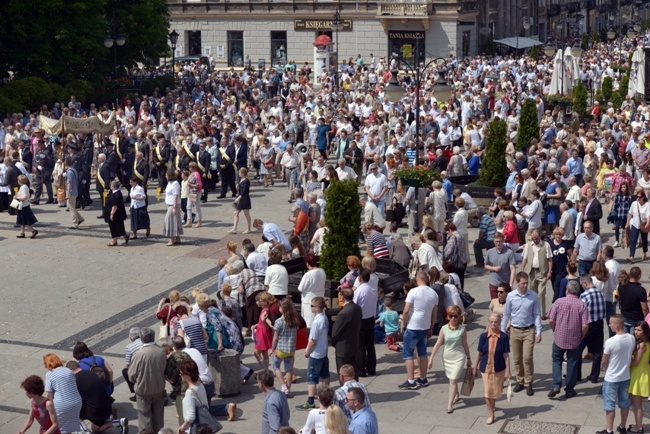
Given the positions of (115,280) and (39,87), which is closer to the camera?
(115,280)

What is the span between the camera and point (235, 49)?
2965 inches

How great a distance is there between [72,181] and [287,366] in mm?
12556

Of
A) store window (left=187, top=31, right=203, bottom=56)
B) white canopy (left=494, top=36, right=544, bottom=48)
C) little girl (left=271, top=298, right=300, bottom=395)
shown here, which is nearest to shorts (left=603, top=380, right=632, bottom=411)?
little girl (left=271, top=298, right=300, bottom=395)

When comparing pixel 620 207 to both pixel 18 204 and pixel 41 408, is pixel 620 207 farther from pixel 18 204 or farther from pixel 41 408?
pixel 41 408

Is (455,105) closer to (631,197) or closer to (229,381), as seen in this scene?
(631,197)

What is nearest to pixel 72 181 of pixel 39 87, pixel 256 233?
pixel 256 233

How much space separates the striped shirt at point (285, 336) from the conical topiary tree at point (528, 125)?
16.2 meters

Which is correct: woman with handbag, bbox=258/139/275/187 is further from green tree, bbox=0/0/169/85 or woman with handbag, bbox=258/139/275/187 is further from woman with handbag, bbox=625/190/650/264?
green tree, bbox=0/0/169/85

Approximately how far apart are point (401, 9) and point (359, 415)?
197ft

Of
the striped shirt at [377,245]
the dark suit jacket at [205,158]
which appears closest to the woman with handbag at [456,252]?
the striped shirt at [377,245]

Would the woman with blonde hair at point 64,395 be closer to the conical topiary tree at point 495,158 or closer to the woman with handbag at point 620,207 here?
the woman with handbag at point 620,207

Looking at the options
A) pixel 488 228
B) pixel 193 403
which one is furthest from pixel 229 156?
pixel 193 403

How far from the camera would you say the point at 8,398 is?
16.4 metres

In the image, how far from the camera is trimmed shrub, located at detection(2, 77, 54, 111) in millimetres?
43125
